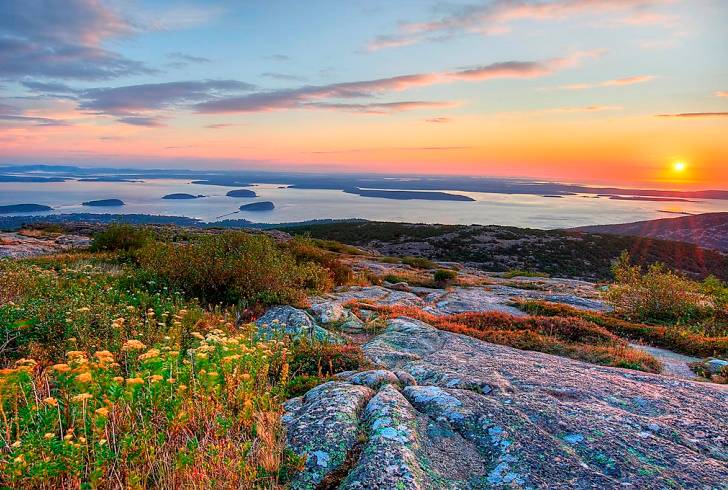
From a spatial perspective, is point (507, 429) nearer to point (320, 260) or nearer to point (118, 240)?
point (320, 260)

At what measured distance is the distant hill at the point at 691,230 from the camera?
94.4 m

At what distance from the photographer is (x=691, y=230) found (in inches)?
3986

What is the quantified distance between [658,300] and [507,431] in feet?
54.2

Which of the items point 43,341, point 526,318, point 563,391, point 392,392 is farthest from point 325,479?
point 526,318

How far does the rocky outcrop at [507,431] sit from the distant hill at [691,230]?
10371 centimetres

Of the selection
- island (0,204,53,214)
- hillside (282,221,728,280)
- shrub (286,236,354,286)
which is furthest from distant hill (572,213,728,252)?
island (0,204,53,214)

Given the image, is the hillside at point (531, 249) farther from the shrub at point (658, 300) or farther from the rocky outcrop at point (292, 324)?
the rocky outcrop at point (292, 324)

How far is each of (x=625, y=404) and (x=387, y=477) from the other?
3783mm

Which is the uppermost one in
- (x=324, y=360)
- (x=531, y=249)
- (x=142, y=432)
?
(x=142, y=432)

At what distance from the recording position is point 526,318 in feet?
40.7

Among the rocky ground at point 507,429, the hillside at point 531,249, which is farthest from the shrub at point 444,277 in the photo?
the hillside at point 531,249

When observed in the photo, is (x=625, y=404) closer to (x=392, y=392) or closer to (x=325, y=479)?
(x=392, y=392)

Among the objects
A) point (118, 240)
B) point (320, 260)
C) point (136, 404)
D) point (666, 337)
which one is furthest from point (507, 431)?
point (118, 240)

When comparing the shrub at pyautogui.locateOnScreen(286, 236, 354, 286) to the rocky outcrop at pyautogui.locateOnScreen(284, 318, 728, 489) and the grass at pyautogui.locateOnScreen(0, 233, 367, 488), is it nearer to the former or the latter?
the grass at pyautogui.locateOnScreen(0, 233, 367, 488)
